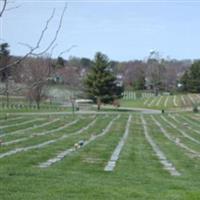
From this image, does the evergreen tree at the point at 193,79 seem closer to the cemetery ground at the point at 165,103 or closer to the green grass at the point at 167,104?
the cemetery ground at the point at 165,103

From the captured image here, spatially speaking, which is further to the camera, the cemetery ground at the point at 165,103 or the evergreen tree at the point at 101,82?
the cemetery ground at the point at 165,103

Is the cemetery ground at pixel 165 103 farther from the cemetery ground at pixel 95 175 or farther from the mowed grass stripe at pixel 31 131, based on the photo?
the cemetery ground at pixel 95 175

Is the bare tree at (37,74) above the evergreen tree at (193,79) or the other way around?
the other way around

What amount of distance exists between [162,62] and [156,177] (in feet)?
511

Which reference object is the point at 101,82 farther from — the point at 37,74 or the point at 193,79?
the point at 37,74

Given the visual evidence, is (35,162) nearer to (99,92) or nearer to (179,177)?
(179,177)

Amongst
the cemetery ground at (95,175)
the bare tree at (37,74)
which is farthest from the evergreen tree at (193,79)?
the cemetery ground at (95,175)

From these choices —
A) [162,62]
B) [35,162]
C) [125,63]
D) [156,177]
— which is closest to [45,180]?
Result: [156,177]

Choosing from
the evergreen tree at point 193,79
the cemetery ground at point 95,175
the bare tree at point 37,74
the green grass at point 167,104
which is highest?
the evergreen tree at point 193,79

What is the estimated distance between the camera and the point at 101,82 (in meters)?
79.5

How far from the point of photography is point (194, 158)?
16578mm

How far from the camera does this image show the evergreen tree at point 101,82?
7969cm

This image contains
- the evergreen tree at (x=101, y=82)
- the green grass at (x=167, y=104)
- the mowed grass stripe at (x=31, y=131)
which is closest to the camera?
the mowed grass stripe at (x=31, y=131)

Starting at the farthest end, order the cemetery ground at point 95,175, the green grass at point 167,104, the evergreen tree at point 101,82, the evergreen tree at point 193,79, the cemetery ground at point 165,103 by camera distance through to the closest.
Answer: the evergreen tree at point 193,79, the cemetery ground at point 165,103, the green grass at point 167,104, the evergreen tree at point 101,82, the cemetery ground at point 95,175
